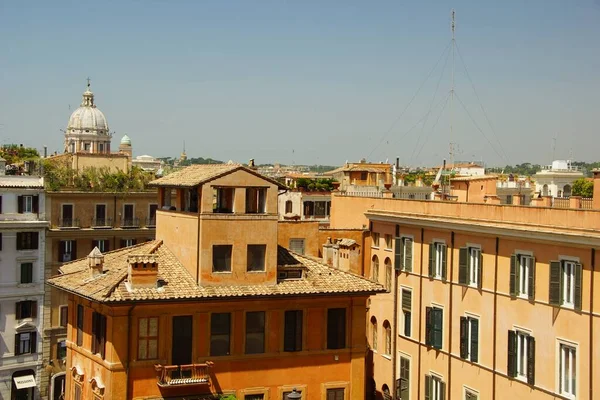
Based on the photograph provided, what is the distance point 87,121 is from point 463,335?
4649 inches

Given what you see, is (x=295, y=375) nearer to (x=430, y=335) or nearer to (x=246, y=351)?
(x=246, y=351)

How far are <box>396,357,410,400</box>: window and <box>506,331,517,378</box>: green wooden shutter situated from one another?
8191mm

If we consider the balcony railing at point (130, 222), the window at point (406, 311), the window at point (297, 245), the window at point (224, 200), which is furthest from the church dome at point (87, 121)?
the window at point (224, 200)

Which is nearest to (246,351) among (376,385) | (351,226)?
(376,385)

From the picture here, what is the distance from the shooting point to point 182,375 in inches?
1069

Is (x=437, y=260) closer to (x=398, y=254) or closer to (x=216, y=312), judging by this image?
(x=398, y=254)

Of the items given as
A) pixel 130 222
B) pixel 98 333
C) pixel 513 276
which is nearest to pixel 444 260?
pixel 513 276

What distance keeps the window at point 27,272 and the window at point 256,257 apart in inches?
1145

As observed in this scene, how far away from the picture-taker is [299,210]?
63.0 m

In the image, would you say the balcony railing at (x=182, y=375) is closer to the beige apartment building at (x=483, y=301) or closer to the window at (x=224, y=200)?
the window at (x=224, y=200)

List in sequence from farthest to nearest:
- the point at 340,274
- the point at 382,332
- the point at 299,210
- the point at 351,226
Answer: the point at 299,210 → the point at 351,226 → the point at 382,332 → the point at 340,274

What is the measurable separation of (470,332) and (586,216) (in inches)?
320

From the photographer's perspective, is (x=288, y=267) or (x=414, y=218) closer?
(x=288, y=267)

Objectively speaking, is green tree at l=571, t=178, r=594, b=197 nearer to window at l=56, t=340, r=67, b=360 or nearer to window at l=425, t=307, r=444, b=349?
window at l=425, t=307, r=444, b=349
